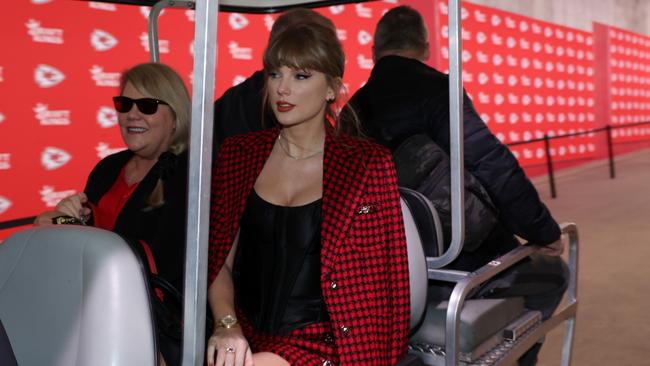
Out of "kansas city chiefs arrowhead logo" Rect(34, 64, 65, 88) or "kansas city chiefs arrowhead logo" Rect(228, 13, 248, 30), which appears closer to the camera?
"kansas city chiefs arrowhead logo" Rect(34, 64, 65, 88)

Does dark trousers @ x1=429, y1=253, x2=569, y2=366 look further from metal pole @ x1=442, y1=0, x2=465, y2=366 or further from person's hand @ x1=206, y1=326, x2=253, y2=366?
person's hand @ x1=206, y1=326, x2=253, y2=366

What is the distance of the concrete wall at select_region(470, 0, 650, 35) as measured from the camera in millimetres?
9061

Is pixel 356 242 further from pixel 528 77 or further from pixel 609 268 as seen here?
pixel 528 77

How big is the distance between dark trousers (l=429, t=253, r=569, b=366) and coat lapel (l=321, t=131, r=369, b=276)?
0.67 meters

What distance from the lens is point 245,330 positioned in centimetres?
180

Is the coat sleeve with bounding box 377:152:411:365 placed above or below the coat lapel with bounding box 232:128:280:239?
below

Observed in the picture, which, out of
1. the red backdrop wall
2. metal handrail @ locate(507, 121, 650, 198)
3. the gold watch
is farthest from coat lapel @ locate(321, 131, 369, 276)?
metal handrail @ locate(507, 121, 650, 198)

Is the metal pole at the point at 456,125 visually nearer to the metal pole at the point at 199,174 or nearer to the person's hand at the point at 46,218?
the metal pole at the point at 199,174

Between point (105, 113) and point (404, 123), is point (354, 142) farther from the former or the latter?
point (105, 113)

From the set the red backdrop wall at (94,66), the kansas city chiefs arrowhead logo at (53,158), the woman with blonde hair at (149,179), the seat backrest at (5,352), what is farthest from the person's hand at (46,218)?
the kansas city chiefs arrowhead logo at (53,158)

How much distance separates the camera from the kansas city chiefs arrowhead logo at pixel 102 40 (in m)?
4.02

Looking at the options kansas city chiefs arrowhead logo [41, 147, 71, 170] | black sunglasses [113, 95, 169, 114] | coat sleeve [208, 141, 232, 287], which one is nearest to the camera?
coat sleeve [208, 141, 232, 287]

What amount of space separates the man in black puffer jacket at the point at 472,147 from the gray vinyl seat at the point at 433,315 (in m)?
0.16

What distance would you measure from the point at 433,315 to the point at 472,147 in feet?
1.72
